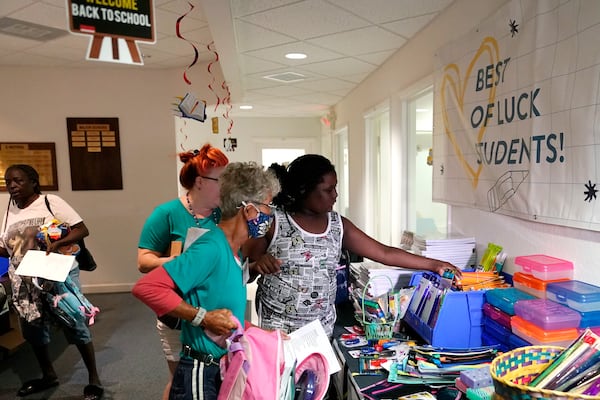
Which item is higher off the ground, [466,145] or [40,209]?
[466,145]

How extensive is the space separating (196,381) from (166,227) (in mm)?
811

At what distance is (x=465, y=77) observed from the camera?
1.95m

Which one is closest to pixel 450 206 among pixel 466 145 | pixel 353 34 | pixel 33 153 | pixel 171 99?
pixel 466 145

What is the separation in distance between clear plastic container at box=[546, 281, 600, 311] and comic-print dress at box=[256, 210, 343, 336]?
762 millimetres

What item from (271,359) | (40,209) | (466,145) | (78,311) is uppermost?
(466,145)

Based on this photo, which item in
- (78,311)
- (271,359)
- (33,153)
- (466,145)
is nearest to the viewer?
(271,359)

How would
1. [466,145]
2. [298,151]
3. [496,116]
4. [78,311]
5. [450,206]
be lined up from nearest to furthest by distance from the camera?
1. [496,116]
2. [466,145]
3. [450,206]
4. [78,311]
5. [298,151]

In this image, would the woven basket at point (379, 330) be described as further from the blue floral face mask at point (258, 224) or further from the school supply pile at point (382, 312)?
the blue floral face mask at point (258, 224)

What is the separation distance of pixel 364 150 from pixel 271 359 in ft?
10.7

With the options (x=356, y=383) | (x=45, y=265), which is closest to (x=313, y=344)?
(x=356, y=383)

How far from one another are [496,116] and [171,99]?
380 cm

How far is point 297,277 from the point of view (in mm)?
1540

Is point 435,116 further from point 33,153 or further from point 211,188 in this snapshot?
point 33,153

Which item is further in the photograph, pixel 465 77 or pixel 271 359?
pixel 465 77
